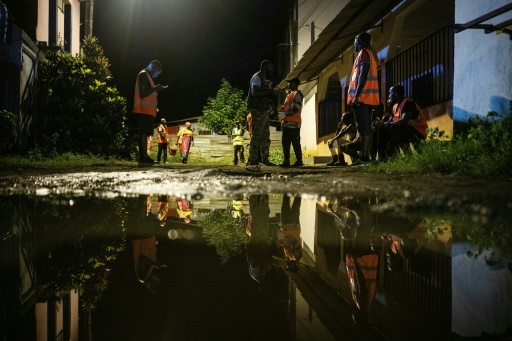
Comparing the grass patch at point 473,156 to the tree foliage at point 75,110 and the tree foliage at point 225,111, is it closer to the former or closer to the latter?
the tree foliage at point 75,110

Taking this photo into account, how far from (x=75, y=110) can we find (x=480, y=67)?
31.4ft

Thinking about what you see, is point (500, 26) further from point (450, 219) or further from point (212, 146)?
point (212, 146)

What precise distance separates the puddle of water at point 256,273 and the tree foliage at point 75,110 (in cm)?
941

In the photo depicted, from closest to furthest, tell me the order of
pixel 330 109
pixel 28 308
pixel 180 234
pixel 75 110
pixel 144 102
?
1. pixel 28 308
2. pixel 180 234
3. pixel 144 102
4. pixel 75 110
5. pixel 330 109

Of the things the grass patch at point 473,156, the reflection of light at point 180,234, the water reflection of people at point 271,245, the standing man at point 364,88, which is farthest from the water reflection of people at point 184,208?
the standing man at point 364,88

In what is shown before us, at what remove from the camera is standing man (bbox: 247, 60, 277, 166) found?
850cm

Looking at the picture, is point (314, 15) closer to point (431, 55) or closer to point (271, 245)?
point (431, 55)

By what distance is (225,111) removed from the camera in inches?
1248

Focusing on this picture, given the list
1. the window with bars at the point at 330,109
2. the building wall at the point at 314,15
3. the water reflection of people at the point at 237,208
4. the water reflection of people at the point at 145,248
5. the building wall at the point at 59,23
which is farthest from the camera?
the building wall at the point at 314,15

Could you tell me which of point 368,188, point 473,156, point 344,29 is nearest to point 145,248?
point 368,188

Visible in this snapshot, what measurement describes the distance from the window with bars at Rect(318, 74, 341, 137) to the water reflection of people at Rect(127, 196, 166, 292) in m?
12.5

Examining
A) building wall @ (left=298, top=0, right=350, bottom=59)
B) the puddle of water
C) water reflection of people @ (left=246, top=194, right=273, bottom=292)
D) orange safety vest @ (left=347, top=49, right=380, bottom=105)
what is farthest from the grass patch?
building wall @ (left=298, top=0, right=350, bottom=59)

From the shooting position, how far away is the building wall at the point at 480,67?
18.9ft

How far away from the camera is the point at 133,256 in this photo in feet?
5.93
